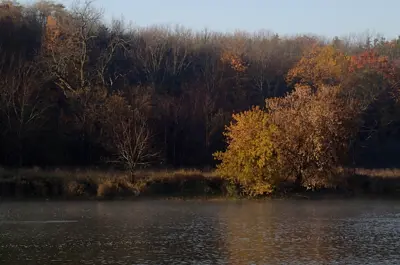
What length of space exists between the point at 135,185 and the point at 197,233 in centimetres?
2006

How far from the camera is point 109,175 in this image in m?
48.8

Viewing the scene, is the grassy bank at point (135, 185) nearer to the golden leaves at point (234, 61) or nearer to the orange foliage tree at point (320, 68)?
the orange foliage tree at point (320, 68)

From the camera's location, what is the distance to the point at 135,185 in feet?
158

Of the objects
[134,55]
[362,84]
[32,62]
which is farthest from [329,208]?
[134,55]

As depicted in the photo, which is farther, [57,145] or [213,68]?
[213,68]

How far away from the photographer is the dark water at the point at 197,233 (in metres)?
22.2

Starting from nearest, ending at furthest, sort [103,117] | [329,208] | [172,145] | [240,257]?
[240,257] → [329,208] → [103,117] → [172,145]

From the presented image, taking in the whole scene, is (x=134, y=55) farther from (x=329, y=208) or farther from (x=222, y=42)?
(x=329, y=208)

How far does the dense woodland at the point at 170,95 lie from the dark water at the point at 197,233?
10.1 meters

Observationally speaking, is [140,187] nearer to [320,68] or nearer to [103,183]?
[103,183]

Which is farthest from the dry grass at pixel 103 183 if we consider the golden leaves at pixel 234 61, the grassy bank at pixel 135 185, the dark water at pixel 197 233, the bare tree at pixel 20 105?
the golden leaves at pixel 234 61

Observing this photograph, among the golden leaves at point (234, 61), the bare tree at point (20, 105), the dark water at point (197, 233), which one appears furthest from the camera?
the golden leaves at point (234, 61)

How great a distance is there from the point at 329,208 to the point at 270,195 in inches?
316

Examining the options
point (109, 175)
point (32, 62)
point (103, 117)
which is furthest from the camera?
point (32, 62)
